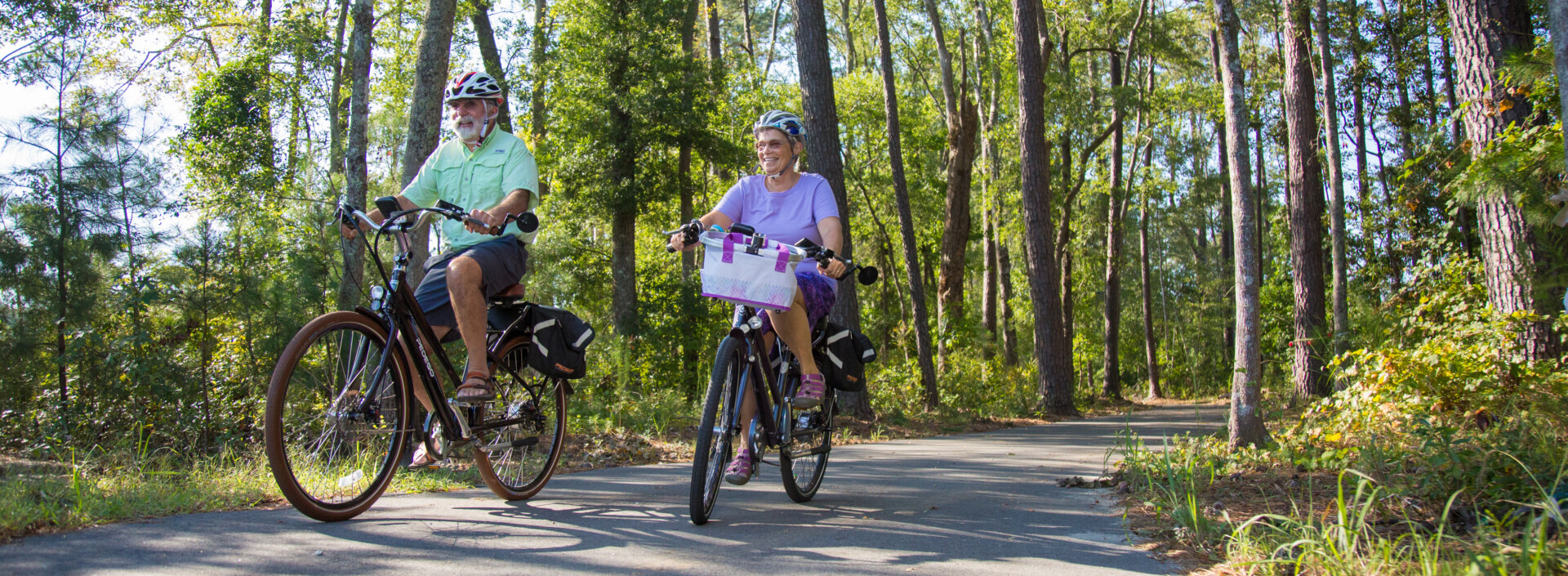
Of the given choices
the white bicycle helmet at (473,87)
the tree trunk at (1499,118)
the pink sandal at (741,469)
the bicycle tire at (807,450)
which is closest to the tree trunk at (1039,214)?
the tree trunk at (1499,118)

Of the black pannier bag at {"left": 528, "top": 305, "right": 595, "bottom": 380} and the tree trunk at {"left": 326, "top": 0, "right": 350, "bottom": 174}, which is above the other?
the tree trunk at {"left": 326, "top": 0, "right": 350, "bottom": 174}

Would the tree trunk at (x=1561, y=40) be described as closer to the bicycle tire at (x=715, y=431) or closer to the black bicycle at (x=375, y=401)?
the bicycle tire at (x=715, y=431)

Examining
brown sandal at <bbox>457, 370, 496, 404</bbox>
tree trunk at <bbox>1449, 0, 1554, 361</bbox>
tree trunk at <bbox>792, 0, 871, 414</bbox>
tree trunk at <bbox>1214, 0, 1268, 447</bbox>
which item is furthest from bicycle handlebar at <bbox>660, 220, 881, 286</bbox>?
tree trunk at <bbox>792, 0, 871, 414</bbox>

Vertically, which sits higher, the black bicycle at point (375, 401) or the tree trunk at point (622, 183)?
the tree trunk at point (622, 183)

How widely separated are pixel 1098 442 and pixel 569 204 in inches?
560

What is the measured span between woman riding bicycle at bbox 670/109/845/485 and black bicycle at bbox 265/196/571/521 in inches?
45.3

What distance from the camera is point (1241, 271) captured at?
6441 millimetres

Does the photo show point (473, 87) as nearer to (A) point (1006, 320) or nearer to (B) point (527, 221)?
(B) point (527, 221)

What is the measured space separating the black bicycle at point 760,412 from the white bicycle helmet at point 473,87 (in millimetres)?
1172

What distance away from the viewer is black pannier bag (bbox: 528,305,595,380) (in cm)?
443

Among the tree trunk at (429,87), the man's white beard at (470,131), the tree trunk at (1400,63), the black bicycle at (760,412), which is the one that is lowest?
the black bicycle at (760,412)

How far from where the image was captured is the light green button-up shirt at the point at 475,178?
14.4 ft

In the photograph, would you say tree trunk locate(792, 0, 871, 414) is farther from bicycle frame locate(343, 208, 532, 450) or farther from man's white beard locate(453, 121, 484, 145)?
bicycle frame locate(343, 208, 532, 450)

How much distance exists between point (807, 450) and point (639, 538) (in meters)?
1.28
